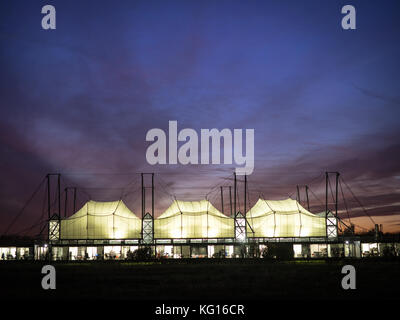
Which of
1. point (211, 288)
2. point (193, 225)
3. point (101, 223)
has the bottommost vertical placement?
point (211, 288)

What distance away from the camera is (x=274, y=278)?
24.2 m

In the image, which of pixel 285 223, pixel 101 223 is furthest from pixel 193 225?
pixel 285 223

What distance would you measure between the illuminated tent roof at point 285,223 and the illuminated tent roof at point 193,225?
395 cm

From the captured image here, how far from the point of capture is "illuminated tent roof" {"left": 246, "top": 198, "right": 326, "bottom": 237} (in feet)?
210

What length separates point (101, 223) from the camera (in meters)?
62.2

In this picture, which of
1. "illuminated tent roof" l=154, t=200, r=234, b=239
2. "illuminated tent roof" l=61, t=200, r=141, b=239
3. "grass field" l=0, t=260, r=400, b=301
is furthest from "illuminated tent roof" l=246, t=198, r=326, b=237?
"grass field" l=0, t=260, r=400, b=301

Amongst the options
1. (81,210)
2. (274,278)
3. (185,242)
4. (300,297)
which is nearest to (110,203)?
(81,210)

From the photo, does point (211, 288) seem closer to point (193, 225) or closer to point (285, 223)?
point (193, 225)

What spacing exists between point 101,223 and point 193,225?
41.5 feet

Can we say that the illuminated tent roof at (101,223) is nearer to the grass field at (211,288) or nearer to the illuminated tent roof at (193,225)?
the illuminated tent roof at (193,225)

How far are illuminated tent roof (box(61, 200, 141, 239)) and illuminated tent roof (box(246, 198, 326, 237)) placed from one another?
1690 centimetres

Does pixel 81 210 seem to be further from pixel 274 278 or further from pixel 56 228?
pixel 274 278

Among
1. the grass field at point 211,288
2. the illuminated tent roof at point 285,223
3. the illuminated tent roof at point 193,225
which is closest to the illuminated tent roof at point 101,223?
the illuminated tent roof at point 193,225
